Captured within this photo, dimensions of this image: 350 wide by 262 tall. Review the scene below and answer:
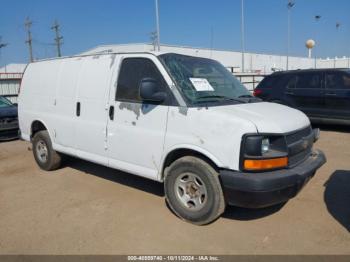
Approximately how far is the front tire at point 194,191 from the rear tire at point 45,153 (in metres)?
2.91

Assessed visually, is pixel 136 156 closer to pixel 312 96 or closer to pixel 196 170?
pixel 196 170

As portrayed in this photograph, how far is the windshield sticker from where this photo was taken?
3988 mm

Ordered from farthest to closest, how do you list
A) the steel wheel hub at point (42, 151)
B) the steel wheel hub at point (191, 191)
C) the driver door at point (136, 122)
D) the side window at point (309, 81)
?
1. the side window at point (309, 81)
2. the steel wheel hub at point (42, 151)
3. the driver door at point (136, 122)
4. the steel wheel hub at point (191, 191)

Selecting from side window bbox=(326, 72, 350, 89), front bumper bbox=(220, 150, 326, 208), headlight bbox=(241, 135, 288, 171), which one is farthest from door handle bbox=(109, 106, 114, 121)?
side window bbox=(326, 72, 350, 89)

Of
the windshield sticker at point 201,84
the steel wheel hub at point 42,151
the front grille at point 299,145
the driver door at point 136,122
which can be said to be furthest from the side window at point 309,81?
the steel wheel hub at point 42,151

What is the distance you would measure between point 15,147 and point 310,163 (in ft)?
25.4

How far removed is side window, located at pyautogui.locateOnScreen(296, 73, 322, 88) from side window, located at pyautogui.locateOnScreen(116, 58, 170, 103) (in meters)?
6.61

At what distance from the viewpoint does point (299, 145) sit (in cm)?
368

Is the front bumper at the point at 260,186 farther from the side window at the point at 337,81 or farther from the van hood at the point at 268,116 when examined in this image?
the side window at the point at 337,81

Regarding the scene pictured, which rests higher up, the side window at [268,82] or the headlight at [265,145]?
the side window at [268,82]

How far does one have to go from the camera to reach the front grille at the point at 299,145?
353 cm

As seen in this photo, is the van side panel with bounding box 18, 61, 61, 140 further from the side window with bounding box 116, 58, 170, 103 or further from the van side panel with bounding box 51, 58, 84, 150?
the side window with bounding box 116, 58, 170, 103

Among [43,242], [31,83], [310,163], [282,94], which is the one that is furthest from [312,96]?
[43,242]

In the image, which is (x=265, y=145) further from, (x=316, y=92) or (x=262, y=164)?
(x=316, y=92)
